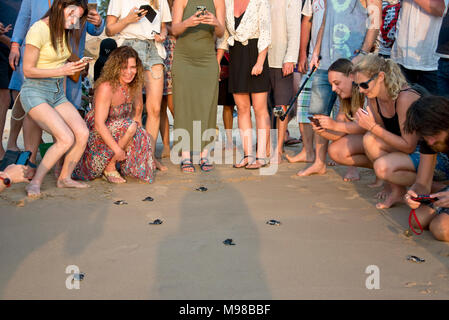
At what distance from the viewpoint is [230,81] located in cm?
505

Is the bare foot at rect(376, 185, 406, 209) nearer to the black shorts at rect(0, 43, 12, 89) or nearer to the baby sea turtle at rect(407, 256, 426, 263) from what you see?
the baby sea turtle at rect(407, 256, 426, 263)

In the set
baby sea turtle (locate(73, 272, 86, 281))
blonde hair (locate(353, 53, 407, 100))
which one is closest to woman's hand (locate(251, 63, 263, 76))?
blonde hair (locate(353, 53, 407, 100))

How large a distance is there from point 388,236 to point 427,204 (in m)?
0.35

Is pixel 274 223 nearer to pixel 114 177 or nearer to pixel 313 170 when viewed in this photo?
pixel 313 170

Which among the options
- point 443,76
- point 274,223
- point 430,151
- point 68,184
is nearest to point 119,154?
point 68,184

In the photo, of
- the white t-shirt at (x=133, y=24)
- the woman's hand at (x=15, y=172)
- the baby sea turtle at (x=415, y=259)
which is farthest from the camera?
the white t-shirt at (x=133, y=24)

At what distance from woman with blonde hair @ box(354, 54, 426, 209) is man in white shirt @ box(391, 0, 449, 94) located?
777mm

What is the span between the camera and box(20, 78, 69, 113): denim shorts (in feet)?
13.0

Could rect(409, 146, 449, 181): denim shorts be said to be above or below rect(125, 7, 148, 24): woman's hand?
below

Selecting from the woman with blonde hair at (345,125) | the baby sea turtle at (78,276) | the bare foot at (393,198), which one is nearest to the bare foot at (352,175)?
the woman with blonde hair at (345,125)

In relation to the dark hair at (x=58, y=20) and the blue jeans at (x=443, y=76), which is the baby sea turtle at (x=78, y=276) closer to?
the dark hair at (x=58, y=20)

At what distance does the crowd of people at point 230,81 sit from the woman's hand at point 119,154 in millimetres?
23

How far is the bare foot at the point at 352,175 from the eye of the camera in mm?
4488
